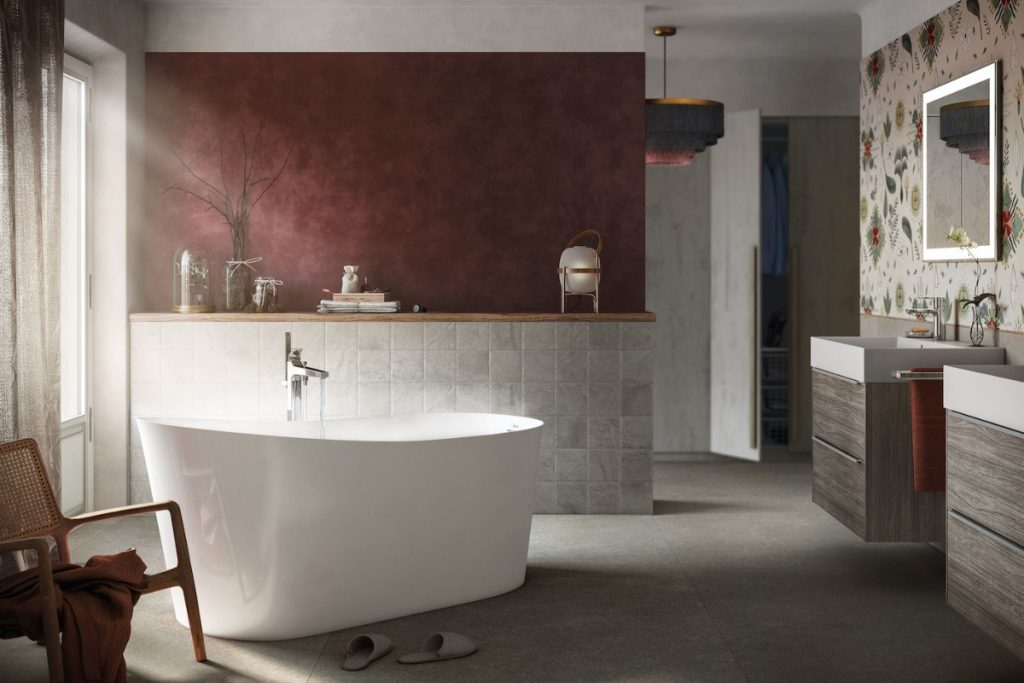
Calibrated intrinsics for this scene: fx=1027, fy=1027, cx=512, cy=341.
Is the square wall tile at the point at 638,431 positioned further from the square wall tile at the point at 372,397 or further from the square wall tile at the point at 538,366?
the square wall tile at the point at 372,397

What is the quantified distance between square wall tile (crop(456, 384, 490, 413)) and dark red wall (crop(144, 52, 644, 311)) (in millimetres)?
503

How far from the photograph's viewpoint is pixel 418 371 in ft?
16.9

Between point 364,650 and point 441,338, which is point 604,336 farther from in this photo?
point 364,650

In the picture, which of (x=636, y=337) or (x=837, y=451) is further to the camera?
(x=636, y=337)

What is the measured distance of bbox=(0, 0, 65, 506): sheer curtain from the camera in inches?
145

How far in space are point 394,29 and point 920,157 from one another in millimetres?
2690

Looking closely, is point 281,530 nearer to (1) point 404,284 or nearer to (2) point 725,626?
(2) point 725,626

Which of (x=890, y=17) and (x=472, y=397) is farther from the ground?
(x=890, y=17)

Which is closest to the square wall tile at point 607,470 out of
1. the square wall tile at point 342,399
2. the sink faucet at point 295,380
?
the square wall tile at point 342,399

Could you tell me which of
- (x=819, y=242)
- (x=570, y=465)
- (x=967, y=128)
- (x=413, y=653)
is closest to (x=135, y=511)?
(x=413, y=653)

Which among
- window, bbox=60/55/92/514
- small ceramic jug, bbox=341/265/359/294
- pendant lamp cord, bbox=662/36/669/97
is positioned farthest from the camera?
pendant lamp cord, bbox=662/36/669/97

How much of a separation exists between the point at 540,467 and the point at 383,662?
2.09 metres

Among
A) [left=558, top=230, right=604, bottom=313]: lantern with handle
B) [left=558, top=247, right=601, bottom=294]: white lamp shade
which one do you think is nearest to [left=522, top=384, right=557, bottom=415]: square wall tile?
[left=558, top=230, right=604, bottom=313]: lantern with handle

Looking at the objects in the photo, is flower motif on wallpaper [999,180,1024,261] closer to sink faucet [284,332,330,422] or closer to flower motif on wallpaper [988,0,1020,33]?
flower motif on wallpaper [988,0,1020,33]
